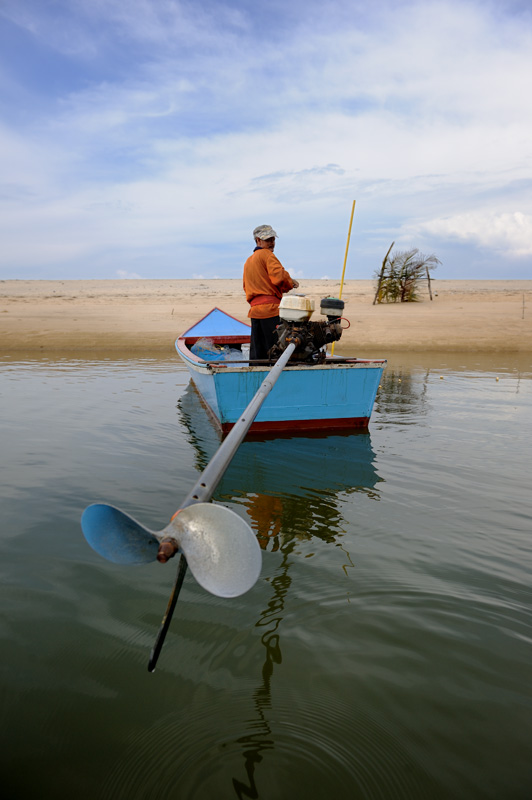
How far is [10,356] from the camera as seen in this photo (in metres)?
14.6

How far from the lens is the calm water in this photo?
186 cm

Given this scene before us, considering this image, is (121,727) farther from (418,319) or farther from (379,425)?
(418,319)

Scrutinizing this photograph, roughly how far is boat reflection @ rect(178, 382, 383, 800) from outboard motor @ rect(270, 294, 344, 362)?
42.6 inches

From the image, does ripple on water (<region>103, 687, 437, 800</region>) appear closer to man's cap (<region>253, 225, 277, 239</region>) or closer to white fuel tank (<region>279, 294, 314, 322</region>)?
white fuel tank (<region>279, 294, 314, 322</region>)

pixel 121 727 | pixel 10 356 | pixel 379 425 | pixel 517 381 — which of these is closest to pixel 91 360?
pixel 10 356

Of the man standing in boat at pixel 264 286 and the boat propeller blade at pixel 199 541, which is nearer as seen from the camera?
the boat propeller blade at pixel 199 541

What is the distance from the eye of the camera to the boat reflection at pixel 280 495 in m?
2.13

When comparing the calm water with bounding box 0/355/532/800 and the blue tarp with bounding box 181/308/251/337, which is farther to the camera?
the blue tarp with bounding box 181/308/251/337

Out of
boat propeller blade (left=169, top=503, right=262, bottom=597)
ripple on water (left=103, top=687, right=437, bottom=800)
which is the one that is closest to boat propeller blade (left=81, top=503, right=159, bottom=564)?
boat propeller blade (left=169, top=503, right=262, bottom=597)

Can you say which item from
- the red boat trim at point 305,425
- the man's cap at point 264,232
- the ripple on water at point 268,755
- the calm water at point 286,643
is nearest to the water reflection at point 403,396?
the red boat trim at point 305,425

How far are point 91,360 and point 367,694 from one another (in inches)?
514

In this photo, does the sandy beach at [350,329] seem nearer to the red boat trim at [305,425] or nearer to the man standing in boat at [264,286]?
the man standing in boat at [264,286]

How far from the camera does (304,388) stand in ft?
20.6

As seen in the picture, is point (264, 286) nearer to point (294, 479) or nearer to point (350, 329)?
point (294, 479)
